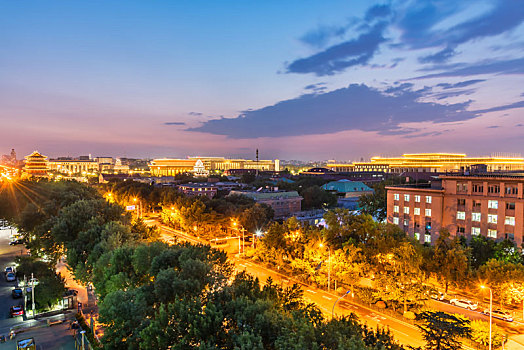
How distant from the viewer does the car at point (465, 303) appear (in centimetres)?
3176

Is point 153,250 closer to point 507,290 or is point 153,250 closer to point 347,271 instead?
point 347,271

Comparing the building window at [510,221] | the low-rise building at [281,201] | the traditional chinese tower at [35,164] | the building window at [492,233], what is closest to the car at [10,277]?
the low-rise building at [281,201]

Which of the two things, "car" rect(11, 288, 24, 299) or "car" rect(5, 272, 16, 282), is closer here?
"car" rect(11, 288, 24, 299)

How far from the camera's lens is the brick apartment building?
43.8m

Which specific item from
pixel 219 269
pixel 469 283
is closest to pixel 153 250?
pixel 219 269

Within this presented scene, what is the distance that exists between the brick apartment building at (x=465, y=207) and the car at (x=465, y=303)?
44.2 ft

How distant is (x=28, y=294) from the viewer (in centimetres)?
3369

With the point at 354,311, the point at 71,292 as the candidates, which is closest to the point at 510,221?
the point at 354,311

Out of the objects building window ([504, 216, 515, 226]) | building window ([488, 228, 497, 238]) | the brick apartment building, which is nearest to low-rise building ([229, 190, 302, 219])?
the brick apartment building

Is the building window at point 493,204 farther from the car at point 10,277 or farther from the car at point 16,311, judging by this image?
the car at point 10,277

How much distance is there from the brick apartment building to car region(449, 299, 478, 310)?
13.5 meters

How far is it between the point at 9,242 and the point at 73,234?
3055cm

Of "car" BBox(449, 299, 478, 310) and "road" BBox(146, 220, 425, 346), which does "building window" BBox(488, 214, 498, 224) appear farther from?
"road" BBox(146, 220, 425, 346)

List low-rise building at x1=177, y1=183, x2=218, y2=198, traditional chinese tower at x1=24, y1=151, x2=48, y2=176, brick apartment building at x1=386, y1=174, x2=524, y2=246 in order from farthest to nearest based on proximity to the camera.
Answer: traditional chinese tower at x1=24, y1=151, x2=48, y2=176
low-rise building at x1=177, y1=183, x2=218, y2=198
brick apartment building at x1=386, y1=174, x2=524, y2=246
